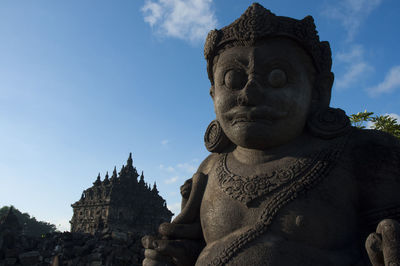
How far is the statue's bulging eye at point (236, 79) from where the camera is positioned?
8.52ft

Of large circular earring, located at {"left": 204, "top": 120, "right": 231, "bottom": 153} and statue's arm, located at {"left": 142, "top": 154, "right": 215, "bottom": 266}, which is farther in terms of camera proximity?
large circular earring, located at {"left": 204, "top": 120, "right": 231, "bottom": 153}

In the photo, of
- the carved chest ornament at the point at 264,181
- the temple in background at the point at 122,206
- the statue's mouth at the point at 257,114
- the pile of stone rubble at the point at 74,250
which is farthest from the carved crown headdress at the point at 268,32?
the temple in background at the point at 122,206

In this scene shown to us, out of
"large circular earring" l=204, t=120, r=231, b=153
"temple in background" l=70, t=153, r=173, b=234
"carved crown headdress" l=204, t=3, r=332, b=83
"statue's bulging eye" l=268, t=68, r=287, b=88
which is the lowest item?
"large circular earring" l=204, t=120, r=231, b=153

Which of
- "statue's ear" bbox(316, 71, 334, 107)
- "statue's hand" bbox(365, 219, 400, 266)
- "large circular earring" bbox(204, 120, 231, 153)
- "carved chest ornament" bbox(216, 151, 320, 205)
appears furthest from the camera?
"large circular earring" bbox(204, 120, 231, 153)

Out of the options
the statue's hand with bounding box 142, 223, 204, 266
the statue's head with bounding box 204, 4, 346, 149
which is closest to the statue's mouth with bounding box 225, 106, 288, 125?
the statue's head with bounding box 204, 4, 346, 149

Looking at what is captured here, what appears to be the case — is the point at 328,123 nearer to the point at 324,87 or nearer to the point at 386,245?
the point at 324,87

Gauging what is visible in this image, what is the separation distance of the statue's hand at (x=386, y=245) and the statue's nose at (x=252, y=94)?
1125 mm

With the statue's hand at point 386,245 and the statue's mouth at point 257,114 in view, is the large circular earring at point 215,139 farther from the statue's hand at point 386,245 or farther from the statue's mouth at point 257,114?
the statue's hand at point 386,245

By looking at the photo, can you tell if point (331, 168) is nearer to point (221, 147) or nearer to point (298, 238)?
point (298, 238)

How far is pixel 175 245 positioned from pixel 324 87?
5.80ft

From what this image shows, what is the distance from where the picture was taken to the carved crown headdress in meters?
2.59

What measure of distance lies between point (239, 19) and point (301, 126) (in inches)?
38.3

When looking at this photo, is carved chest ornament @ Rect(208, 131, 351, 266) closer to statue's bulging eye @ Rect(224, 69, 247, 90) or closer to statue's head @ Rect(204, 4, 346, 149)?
statue's head @ Rect(204, 4, 346, 149)

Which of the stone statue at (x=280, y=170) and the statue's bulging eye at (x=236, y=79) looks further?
the statue's bulging eye at (x=236, y=79)
